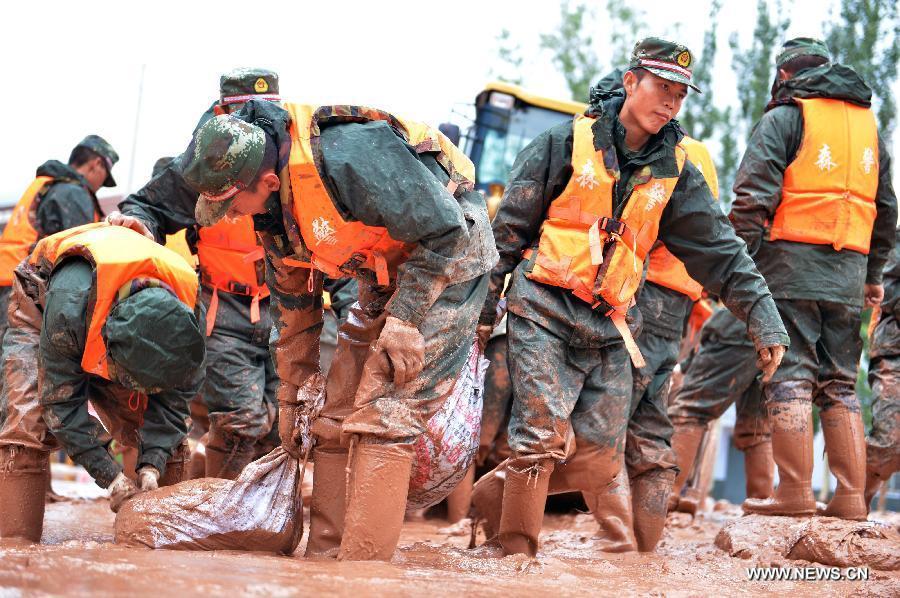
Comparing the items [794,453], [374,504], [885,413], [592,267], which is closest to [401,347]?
[374,504]

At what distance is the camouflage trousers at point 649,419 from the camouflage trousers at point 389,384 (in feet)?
4.86

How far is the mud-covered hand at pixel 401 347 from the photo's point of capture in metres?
3.46

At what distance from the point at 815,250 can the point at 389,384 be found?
2881mm

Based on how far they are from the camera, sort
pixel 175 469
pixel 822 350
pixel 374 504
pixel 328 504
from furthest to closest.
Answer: pixel 822 350 < pixel 175 469 < pixel 328 504 < pixel 374 504

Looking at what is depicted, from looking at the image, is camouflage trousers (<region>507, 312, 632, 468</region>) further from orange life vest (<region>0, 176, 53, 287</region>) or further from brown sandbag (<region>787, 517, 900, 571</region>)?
orange life vest (<region>0, 176, 53, 287</region>)

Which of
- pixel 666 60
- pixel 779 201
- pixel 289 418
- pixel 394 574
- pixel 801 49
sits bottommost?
pixel 394 574

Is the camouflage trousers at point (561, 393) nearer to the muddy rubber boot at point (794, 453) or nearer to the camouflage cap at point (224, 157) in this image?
the muddy rubber boot at point (794, 453)

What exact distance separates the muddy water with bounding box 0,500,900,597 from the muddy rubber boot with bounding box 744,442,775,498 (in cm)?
137

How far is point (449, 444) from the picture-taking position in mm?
3928

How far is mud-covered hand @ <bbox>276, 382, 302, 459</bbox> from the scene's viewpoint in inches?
161

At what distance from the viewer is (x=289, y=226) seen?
12.0ft

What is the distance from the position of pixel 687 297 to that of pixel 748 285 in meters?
1.04

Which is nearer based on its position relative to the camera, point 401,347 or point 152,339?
point 401,347

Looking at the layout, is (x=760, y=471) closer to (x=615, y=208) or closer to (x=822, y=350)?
(x=822, y=350)
